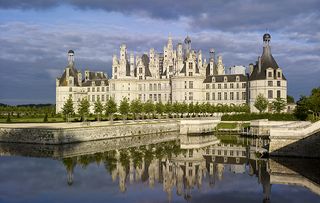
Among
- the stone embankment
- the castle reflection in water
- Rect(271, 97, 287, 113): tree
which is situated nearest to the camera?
the castle reflection in water

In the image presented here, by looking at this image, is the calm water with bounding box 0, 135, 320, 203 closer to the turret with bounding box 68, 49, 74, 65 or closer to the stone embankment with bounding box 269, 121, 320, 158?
the stone embankment with bounding box 269, 121, 320, 158

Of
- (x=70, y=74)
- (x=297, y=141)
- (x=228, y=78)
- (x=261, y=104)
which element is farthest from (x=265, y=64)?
(x=297, y=141)

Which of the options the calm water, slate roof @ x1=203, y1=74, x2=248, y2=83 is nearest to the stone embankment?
the calm water

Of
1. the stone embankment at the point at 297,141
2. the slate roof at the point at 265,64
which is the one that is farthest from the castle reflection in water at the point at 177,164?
the slate roof at the point at 265,64

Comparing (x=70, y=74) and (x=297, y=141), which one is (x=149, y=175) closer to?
(x=297, y=141)

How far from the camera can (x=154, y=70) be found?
214 feet

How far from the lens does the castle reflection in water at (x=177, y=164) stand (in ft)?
61.3

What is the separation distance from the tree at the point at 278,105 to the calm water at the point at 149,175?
71.2ft

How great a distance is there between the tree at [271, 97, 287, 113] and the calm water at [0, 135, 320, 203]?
71.2 ft

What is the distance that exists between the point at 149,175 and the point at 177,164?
11.8ft

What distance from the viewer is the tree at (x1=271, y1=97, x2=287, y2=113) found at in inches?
1975

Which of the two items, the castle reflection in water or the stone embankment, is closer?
the castle reflection in water

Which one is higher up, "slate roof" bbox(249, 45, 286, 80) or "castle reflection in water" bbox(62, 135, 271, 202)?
"slate roof" bbox(249, 45, 286, 80)

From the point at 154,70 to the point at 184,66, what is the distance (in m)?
6.13
